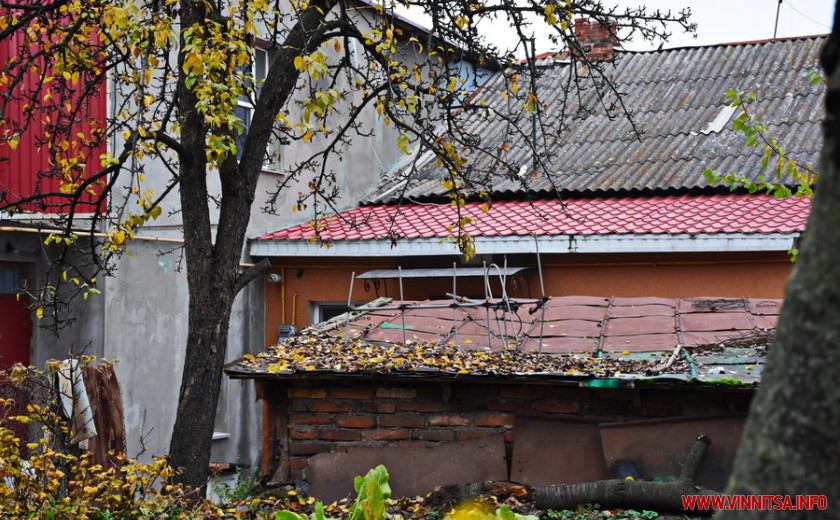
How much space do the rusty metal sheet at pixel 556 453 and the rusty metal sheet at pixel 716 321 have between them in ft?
6.05

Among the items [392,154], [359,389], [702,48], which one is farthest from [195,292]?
[702,48]

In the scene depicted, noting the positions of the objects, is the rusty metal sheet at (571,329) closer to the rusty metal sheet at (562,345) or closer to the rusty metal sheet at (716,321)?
the rusty metal sheet at (562,345)

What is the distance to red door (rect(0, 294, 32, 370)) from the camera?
9562mm

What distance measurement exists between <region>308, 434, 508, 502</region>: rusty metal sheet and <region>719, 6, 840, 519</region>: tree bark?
3908 mm

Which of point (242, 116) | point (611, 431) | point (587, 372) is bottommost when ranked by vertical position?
point (611, 431)

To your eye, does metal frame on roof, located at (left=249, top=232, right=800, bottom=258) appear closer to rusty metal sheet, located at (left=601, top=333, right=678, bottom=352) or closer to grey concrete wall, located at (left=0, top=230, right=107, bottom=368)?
grey concrete wall, located at (left=0, top=230, right=107, bottom=368)

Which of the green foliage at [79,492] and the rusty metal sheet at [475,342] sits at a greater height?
the rusty metal sheet at [475,342]

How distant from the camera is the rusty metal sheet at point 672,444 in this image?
4.74 m

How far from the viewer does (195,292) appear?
230 inches

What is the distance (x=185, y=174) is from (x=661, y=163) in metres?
8.50

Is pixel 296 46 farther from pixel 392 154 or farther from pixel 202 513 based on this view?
pixel 392 154

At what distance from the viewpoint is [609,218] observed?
11258mm

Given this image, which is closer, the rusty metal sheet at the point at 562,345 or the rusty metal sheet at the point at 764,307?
the rusty metal sheet at the point at 562,345

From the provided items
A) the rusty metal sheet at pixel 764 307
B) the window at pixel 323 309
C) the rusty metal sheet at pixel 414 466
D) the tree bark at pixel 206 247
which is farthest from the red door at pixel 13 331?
the rusty metal sheet at pixel 764 307
